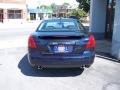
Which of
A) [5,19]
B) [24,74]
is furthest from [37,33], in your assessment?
[5,19]

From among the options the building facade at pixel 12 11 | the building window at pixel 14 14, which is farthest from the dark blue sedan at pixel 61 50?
the building window at pixel 14 14

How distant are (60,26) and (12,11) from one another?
Result: 151ft

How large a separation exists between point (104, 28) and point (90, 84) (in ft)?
32.9

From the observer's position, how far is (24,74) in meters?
7.43

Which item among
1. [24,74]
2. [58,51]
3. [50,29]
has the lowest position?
[24,74]

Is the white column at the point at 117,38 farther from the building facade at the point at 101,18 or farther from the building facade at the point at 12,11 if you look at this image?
the building facade at the point at 12,11

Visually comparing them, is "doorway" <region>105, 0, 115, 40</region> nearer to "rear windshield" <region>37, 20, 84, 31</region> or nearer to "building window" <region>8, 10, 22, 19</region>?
"rear windshield" <region>37, 20, 84, 31</region>

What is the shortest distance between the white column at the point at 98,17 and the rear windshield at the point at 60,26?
313 inches

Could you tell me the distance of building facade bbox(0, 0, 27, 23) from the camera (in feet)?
165

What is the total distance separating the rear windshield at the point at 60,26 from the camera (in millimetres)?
7801

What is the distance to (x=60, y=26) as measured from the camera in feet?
26.4

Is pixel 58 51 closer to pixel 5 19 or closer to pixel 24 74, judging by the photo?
pixel 24 74

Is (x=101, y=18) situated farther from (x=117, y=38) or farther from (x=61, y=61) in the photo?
(x=61, y=61)

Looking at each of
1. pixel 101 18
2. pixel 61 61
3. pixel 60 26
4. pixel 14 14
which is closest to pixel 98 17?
pixel 101 18
